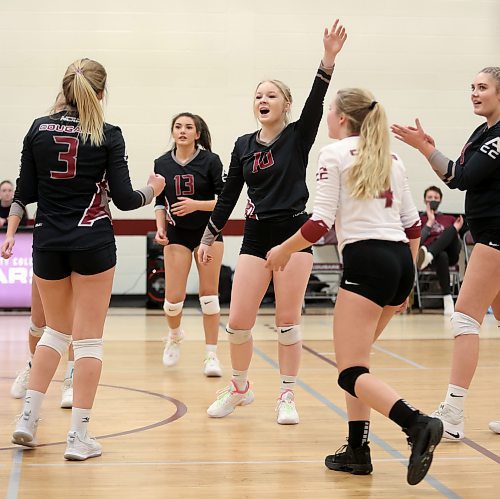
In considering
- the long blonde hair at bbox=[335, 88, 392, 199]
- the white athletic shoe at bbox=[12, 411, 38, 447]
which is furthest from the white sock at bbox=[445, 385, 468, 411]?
the white athletic shoe at bbox=[12, 411, 38, 447]

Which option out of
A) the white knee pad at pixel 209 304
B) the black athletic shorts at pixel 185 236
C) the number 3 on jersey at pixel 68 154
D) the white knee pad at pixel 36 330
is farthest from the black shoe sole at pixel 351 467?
the black athletic shorts at pixel 185 236

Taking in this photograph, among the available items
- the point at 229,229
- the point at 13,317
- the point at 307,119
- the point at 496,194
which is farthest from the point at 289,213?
the point at 229,229

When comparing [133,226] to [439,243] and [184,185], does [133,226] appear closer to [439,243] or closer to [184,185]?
[439,243]

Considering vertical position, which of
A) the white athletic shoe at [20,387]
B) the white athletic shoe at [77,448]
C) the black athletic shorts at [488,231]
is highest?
the black athletic shorts at [488,231]

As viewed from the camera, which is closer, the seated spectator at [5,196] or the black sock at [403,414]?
the black sock at [403,414]

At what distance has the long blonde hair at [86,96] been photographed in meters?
3.94

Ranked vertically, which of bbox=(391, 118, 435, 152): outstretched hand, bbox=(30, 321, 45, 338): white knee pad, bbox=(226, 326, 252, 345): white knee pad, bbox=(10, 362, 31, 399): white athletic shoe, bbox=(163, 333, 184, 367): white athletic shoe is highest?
bbox=(391, 118, 435, 152): outstretched hand

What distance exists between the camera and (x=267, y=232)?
474 centimetres

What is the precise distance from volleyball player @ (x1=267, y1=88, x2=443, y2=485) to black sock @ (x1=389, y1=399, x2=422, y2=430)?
0.24ft

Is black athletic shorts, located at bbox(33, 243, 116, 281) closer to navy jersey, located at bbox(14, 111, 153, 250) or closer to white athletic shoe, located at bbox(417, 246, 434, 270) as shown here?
navy jersey, located at bbox(14, 111, 153, 250)

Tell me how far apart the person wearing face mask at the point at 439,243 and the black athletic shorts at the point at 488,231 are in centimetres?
673

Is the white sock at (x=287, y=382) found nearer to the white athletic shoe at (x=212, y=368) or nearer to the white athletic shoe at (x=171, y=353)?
the white athletic shoe at (x=212, y=368)

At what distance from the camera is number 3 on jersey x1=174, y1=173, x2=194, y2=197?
21.2 ft

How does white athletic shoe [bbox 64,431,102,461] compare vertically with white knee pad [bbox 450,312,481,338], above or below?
below
